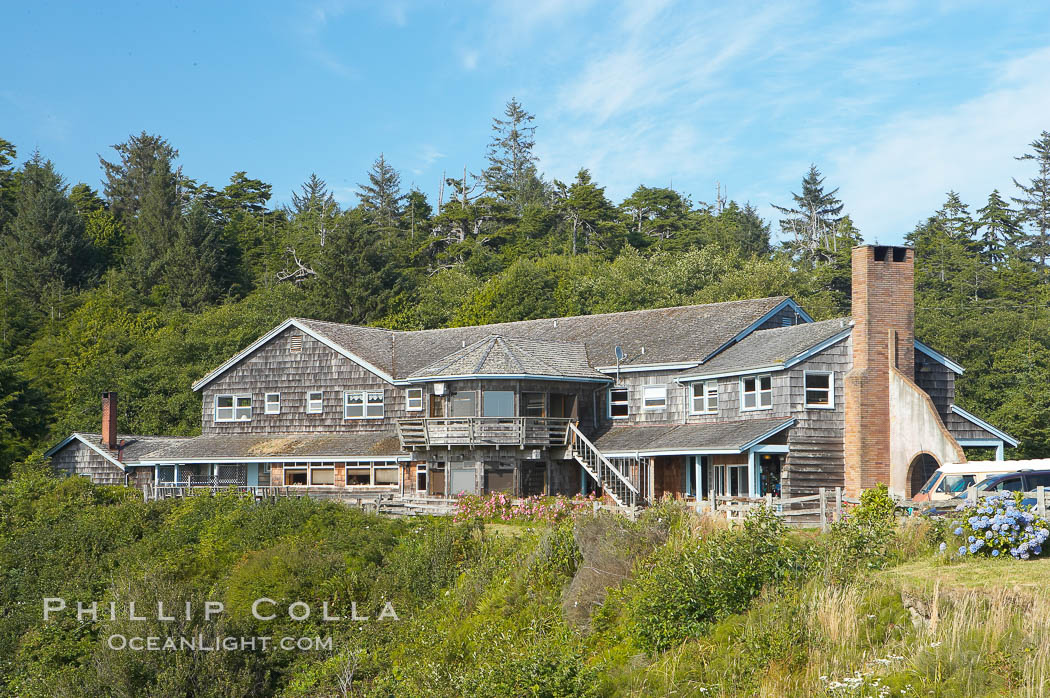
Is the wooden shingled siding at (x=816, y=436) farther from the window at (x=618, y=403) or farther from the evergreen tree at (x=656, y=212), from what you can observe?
the evergreen tree at (x=656, y=212)

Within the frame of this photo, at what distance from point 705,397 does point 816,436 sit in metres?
4.89

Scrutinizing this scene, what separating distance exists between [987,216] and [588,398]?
166ft

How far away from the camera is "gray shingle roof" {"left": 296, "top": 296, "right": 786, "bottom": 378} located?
140 ft

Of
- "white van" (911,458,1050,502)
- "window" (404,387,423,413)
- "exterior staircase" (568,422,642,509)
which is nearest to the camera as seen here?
"white van" (911,458,1050,502)

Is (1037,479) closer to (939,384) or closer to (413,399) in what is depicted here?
(939,384)

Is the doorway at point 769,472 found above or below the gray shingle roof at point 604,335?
below

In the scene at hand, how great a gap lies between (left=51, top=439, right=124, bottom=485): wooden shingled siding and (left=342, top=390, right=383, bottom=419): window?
1064 centimetres

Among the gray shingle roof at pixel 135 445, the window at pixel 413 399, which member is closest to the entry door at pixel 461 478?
the window at pixel 413 399

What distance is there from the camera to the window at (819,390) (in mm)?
37219

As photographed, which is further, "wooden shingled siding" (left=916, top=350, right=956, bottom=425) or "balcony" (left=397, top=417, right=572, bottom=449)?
"balcony" (left=397, top=417, right=572, bottom=449)

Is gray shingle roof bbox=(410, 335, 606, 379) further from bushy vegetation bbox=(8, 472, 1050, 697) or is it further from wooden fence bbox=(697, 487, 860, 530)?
wooden fence bbox=(697, 487, 860, 530)

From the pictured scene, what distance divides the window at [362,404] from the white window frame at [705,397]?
12870mm

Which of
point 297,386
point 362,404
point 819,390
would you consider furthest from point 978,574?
point 297,386

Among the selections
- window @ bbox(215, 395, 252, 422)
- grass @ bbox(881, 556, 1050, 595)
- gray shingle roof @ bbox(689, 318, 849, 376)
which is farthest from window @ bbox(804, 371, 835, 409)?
window @ bbox(215, 395, 252, 422)
